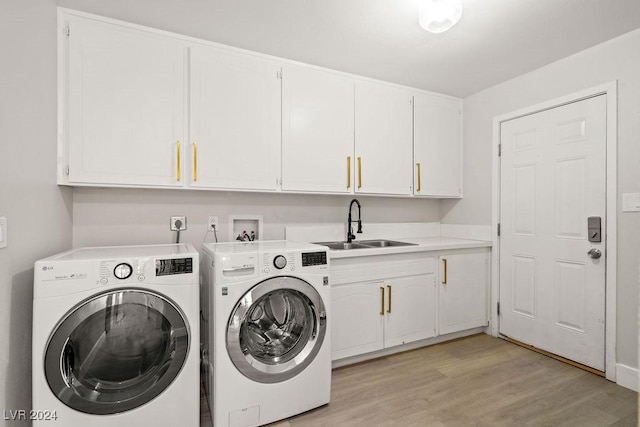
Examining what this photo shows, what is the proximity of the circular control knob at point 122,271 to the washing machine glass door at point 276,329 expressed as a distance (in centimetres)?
52

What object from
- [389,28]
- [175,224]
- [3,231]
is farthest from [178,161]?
[389,28]

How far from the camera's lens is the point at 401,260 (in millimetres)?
2449

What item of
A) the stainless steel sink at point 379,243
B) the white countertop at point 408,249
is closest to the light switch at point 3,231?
the white countertop at point 408,249

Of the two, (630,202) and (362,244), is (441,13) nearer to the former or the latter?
(630,202)

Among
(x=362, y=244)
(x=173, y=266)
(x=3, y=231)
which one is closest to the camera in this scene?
(x=3, y=231)

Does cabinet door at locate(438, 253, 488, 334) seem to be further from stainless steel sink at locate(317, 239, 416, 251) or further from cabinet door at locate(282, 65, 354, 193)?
cabinet door at locate(282, 65, 354, 193)

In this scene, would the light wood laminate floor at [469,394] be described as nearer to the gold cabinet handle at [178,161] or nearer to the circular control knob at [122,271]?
the circular control knob at [122,271]

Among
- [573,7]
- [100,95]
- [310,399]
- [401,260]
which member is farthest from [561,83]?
[100,95]

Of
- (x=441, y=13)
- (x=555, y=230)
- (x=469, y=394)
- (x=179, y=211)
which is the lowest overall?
(x=469, y=394)

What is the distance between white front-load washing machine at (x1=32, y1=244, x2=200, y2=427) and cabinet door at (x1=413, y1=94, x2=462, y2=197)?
2.18m

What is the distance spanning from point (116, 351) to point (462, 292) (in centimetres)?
256

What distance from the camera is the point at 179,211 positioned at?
2289 mm

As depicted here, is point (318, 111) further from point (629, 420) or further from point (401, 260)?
point (629, 420)

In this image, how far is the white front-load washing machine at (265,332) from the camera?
1585 millimetres
